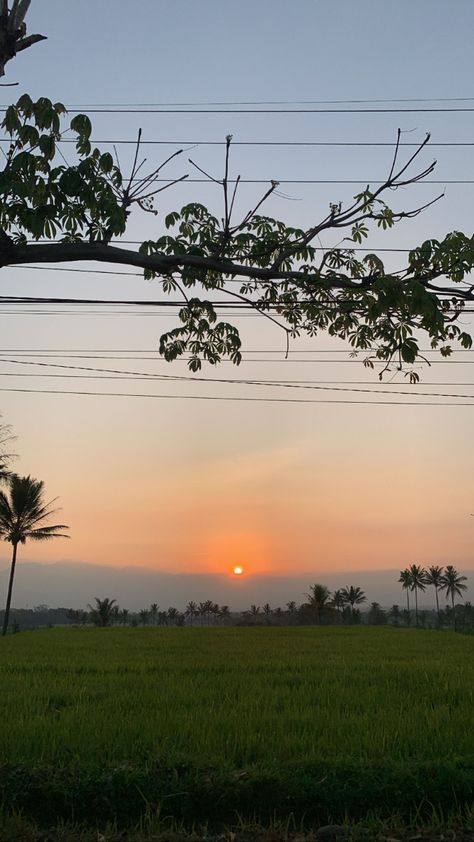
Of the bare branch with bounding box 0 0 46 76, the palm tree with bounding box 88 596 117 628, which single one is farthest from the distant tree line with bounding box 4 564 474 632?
the bare branch with bounding box 0 0 46 76

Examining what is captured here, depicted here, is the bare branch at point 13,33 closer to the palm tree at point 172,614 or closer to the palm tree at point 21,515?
the palm tree at point 21,515

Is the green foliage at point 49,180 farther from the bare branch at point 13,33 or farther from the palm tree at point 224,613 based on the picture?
the palm tree at point 224,613

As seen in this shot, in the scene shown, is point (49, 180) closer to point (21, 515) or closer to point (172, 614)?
point (21, 515)

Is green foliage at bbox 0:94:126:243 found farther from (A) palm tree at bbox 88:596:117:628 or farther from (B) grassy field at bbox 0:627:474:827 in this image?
(A) palm tree at bbox 88:596:117:628

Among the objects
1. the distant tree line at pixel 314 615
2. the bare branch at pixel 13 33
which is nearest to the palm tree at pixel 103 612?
the distant tree line at pixel 314 615

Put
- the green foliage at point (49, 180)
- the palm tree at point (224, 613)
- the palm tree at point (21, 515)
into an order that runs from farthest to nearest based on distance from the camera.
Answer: the palm tree at point (224, 613) → the palm tree at point (21, 515) → the green foliage at point (49, 180)

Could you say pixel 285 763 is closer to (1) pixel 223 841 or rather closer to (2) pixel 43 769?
(1) pixel 223 841

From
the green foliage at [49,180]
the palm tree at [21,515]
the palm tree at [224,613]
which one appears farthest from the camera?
the palm tree at [224,613]

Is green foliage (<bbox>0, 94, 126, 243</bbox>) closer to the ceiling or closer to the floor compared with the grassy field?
closer to the ceiling

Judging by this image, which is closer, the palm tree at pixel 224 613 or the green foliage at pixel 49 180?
the green foliage at pixel 49 180

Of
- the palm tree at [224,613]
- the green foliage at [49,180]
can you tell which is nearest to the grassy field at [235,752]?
the green foliage at [49,180]

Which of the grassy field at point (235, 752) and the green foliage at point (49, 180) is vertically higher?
the green foliage at point (49, 180)

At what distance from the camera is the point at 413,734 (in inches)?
247

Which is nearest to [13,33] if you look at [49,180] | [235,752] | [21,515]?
[49,180]
